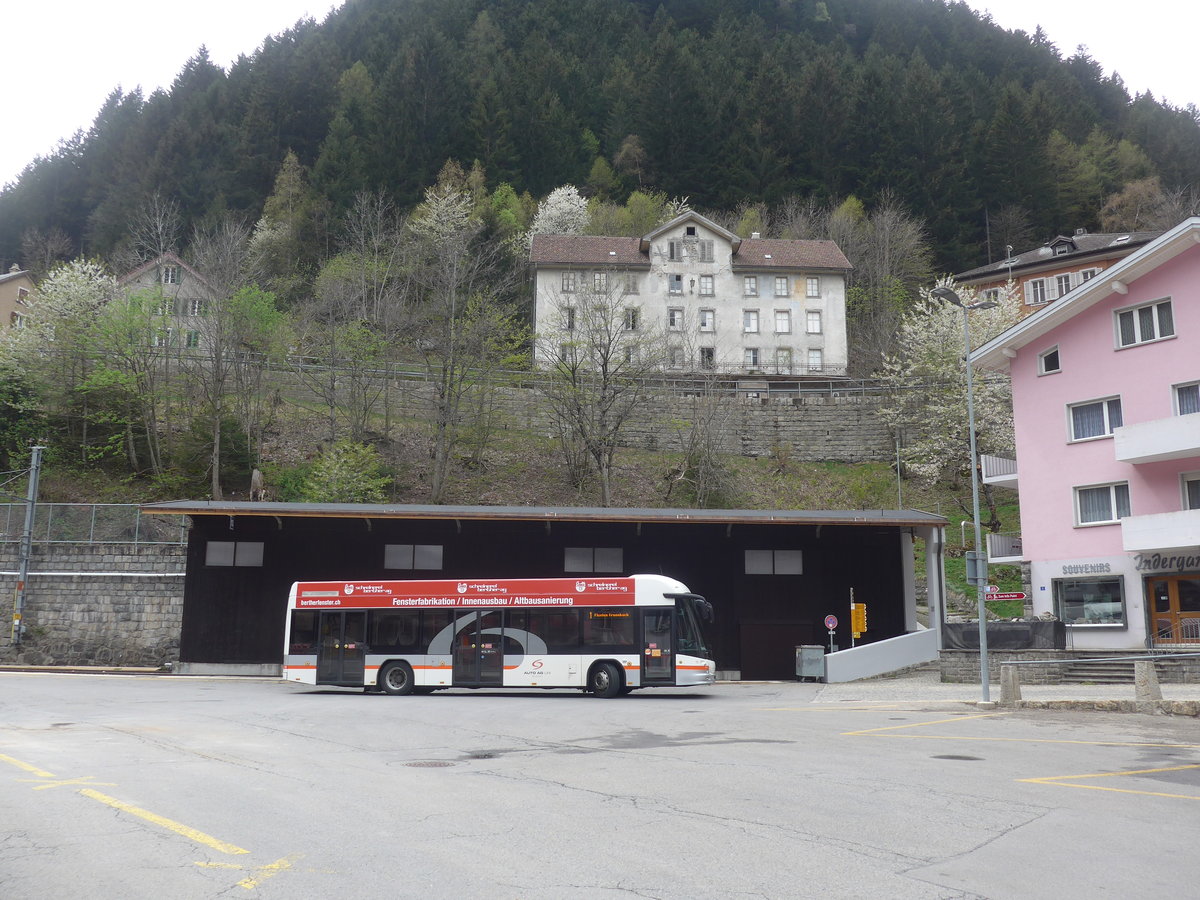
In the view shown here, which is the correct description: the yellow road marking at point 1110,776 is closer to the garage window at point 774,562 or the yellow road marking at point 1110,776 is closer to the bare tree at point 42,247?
the garage window at point 774,562

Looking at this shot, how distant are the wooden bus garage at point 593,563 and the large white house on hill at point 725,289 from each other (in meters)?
33.2

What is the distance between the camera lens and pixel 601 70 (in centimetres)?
9994

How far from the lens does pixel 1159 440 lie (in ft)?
95.0

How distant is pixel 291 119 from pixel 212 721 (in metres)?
86.8

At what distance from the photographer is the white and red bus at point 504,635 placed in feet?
78.6

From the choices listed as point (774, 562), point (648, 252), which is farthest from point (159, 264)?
point (774, 562)

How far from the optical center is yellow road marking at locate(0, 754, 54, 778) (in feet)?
35.4

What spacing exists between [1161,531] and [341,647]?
947 inches

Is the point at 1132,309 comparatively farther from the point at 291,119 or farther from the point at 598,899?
the point at 291,119

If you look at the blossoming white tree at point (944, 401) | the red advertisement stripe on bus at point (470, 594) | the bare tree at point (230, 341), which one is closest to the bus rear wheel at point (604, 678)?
the red advertisement stripe on bus at point (470, 594)

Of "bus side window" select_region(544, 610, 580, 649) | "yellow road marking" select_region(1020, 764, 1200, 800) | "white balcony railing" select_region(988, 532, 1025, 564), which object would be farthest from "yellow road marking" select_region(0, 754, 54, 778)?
"white balcony railing" select_region(988, 532, 1025, 564)

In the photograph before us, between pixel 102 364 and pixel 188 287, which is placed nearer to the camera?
pixel 102 364

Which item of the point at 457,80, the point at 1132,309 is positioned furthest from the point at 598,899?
the point at 457,80

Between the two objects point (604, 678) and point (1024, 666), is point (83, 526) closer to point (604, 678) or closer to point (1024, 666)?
point (604, 678)
